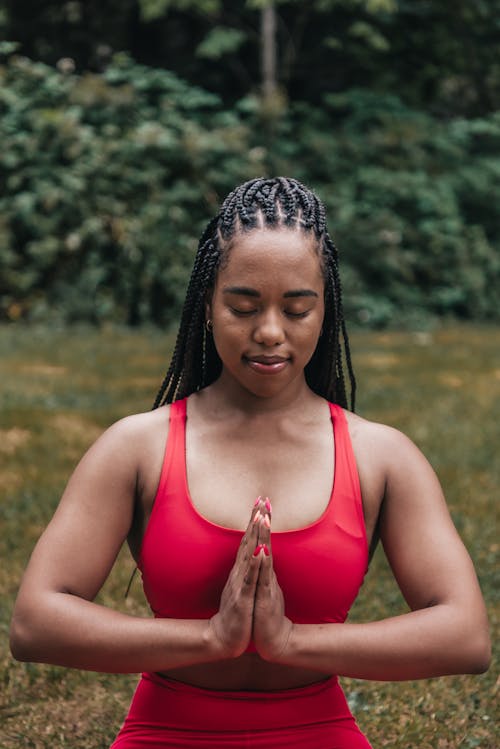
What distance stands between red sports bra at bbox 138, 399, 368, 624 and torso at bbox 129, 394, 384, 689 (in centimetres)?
2

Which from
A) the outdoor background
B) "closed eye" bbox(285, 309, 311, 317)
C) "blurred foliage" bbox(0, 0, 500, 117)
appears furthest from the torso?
"blurred foliage" bbox(0, 0, 500, 117)

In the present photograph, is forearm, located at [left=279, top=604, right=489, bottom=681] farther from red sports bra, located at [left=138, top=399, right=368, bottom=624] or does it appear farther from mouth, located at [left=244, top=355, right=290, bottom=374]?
mouth, located at [left=244, top=355, right=290, bottom=374]

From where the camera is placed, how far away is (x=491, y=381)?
859 centimetres

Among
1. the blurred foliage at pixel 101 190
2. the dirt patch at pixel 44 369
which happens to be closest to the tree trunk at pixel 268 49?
the blurred foliage at pixel 101 190

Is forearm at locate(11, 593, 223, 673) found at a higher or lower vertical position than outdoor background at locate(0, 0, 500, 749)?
lower

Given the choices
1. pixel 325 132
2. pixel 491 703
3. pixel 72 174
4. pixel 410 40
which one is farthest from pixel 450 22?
pixel 491 703

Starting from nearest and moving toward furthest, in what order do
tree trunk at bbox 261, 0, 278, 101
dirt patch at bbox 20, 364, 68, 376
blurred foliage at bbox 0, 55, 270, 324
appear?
dirt patch at bbox 20, 364, 68, 376, blurred foliage at bbox 0, 55, 270, 324, tree trunk at bbox 261, 0, 278, 101

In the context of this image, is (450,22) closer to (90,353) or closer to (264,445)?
(90,353)

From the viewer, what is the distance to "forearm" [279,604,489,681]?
1.96 metres

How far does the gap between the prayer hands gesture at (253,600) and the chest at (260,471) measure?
0.13 m

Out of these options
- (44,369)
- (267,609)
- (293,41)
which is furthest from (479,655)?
(293,41)

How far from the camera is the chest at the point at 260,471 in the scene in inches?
80.9

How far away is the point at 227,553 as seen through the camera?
203cm

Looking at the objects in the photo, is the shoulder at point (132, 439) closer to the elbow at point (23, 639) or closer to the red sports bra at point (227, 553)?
the red sports bra at point (227, 553)
